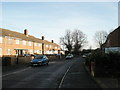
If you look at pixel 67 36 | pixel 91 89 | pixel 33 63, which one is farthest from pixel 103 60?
pixel 67 36

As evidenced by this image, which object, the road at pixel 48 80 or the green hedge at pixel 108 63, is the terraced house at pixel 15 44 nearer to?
the road at pixel 48 80

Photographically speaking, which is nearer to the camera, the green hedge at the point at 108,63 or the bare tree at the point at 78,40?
the green hedge at the point at 108,63

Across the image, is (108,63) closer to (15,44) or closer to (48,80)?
(48,80)

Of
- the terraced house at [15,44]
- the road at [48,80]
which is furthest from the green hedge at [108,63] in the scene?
the terraced house at [15,44]

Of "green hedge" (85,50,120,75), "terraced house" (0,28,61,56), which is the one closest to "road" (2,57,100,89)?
"green hedge" (85,50,120,75)

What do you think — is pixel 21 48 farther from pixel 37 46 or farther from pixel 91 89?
pixel 91 89

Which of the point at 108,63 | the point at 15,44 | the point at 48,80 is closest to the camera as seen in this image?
the point at 48,80

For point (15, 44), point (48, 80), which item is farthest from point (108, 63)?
point (15, 44)

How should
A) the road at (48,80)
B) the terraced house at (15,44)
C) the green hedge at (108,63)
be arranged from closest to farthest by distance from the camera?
the road at (48,80)
the green hedge at (108,63)
the terraced house at (15,44)

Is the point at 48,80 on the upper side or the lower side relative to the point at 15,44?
lower

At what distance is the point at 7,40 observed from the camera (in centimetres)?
4294

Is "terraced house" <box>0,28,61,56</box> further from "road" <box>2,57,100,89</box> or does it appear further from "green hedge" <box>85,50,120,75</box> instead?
"green hedge" <box>85,50,120,75</box>

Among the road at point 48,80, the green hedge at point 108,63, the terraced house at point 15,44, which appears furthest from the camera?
the terraced house at point 15,44

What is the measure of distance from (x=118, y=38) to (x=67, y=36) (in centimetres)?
5613
